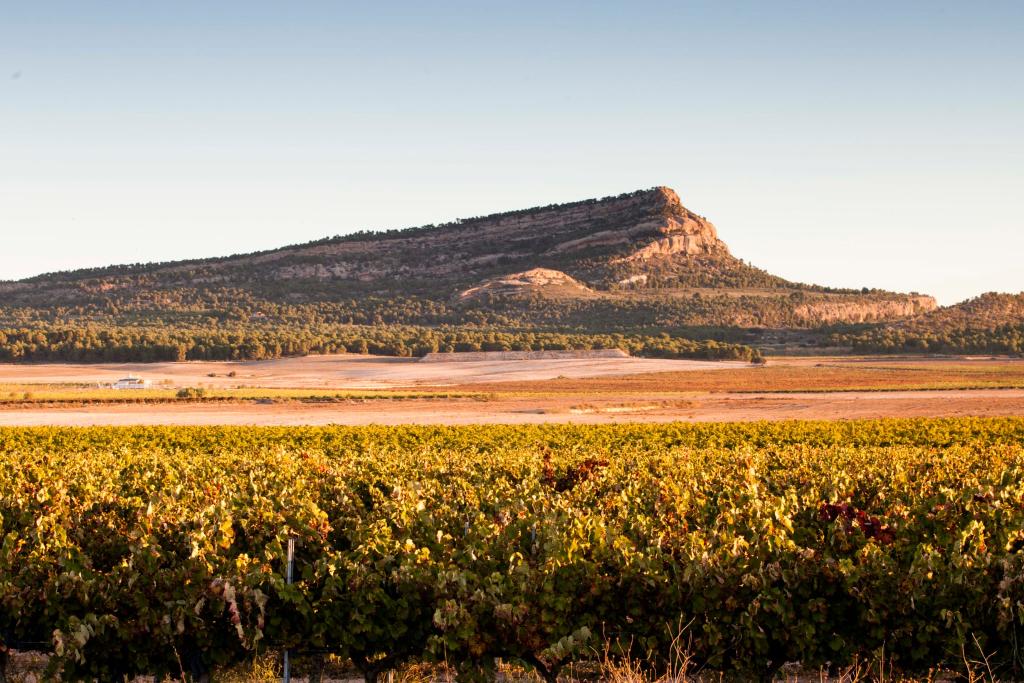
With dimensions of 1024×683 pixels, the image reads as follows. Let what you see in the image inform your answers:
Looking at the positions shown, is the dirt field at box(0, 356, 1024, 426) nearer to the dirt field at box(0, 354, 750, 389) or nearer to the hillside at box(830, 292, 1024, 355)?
the dirt field at box(0, 354, 750, 389)

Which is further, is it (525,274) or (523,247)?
(523,247)

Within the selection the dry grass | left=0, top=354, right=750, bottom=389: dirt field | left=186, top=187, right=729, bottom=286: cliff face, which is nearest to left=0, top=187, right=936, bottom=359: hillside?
left=186, top=187, right=729, bottom=286: cliff face

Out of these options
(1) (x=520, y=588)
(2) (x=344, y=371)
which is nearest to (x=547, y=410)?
(2) (x=344, y=371)

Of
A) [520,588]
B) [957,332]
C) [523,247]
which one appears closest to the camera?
[520,588]

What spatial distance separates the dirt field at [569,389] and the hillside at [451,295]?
1512cm

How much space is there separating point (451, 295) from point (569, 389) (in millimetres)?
79367

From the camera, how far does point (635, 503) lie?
46.2ft

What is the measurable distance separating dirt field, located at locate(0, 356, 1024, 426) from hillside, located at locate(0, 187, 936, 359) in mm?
15117

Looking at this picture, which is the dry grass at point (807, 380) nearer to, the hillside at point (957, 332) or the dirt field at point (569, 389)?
the dirt field at point (569, 389)

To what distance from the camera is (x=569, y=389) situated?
7431cm

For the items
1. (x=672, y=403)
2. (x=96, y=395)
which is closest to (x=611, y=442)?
(x=672, y=403)

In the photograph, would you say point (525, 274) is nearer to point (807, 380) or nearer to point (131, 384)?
point (807, 380)

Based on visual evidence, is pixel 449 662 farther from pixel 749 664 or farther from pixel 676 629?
pixel 749 664

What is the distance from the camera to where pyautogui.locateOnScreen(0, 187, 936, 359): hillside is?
115 meters
